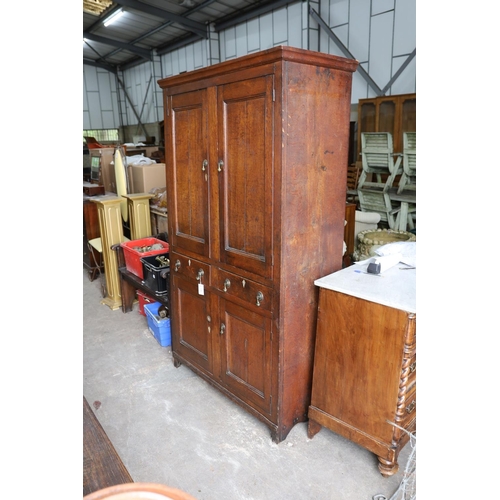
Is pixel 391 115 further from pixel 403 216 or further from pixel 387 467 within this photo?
pixel 387 467

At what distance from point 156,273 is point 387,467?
6.80 ft

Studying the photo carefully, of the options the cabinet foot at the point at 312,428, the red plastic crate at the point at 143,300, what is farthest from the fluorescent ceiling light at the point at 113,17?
the cabinet foot at the point at 312,428

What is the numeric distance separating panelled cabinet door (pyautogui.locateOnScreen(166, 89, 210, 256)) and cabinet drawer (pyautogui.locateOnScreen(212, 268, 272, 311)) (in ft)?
0.61

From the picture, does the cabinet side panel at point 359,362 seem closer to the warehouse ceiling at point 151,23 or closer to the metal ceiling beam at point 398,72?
the metal ceiling beam at point 398,72

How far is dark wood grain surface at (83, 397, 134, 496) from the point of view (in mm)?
1271

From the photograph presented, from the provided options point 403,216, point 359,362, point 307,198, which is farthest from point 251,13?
point 359,362

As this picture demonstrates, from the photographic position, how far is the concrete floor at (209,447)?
189cm

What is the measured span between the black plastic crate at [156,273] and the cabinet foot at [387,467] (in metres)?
1.93

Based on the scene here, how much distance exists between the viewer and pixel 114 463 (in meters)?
1.38

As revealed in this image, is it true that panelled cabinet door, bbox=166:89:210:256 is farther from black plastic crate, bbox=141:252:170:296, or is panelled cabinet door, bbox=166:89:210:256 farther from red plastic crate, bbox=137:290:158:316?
red plastic crate, bbox=137:290:158:316
